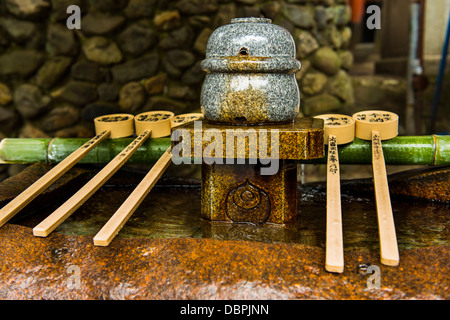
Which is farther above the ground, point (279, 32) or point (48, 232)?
point (279, 32)

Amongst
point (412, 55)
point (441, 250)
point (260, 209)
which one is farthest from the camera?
point (412, 55)

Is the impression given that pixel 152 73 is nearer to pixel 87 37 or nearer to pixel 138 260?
pixel 87 37

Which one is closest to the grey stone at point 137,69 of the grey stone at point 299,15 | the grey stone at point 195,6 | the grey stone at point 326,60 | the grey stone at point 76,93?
the grey stone at point 76,93

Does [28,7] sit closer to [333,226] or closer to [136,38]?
[136,38]

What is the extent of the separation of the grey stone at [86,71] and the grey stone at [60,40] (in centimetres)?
13

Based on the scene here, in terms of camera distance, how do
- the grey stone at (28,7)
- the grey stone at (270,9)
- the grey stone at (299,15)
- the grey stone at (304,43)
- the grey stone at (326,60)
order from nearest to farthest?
the grey stone at (28,7), the grey stone at (270,9), the grey stone at (299,15), the grey stone at (304,43), the grey stone at (326,60)

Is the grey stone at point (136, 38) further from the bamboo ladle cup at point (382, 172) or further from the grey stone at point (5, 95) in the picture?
the bamboo ladle cup at point (382, 172)

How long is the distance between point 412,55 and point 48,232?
5.34 metres

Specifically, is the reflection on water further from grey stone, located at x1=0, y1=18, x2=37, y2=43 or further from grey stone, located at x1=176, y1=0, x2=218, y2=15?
grey stone, located at x1=176, y1=0, x2=218, y2=15

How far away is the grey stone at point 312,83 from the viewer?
15.2ft

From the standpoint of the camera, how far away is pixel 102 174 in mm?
1875

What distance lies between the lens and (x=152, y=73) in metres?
4.02

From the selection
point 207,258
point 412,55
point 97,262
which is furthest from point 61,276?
point 412,55

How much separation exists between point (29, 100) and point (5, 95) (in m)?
0.20
